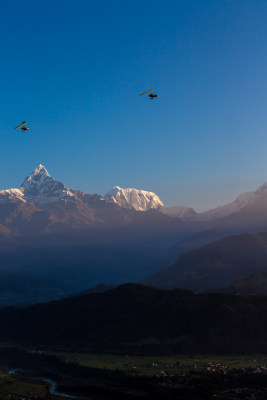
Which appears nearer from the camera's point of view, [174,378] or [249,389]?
[249,389]

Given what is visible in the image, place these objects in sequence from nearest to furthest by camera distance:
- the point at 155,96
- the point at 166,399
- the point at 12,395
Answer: the point at 155,96 < the point at 166,399 < the point at 12,395

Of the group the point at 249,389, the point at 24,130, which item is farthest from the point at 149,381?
the point at 24,130

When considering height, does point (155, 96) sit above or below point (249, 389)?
above

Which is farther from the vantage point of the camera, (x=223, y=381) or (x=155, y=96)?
(x=223, y=381)

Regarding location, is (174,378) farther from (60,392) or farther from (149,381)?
(60,392)

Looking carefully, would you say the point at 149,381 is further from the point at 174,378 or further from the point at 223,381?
the point at 223,381

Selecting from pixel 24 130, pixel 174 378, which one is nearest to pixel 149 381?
pixel 174 378

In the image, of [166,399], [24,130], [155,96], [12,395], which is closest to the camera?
[155,96]

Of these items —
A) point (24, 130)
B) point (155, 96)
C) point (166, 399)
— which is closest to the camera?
point (155, 96)
